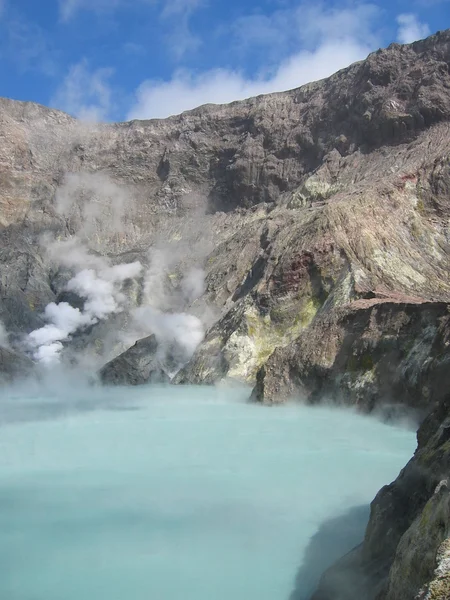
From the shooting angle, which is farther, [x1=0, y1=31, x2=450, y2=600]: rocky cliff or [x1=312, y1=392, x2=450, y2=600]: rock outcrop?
[x1=0, y1=31, x2=450, y2=600]: rocky cliff

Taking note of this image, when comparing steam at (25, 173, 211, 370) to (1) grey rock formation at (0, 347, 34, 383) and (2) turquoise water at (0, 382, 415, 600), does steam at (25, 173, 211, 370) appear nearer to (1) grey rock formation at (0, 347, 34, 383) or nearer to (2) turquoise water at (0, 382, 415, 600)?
(1) grey rock formation at (0, 347, 34, 383)

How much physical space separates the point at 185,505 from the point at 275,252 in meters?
27.0

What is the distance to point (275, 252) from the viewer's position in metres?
33.7

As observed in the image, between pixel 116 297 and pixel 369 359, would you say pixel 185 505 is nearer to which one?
pixel 369 359

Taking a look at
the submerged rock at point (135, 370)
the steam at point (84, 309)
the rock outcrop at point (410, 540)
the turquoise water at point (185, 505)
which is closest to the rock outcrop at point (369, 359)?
the turquoise water at point (185, 505)

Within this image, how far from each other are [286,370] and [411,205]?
70.1 ft

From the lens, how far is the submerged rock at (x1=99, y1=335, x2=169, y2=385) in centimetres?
2995

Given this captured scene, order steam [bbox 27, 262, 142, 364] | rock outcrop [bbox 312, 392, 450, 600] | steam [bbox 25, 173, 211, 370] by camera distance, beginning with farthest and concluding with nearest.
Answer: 1. steam [bbox 27, 262, 142, 364]
2. steam [bbox 25, 173, 211, 370]
3. rock outcrop [bbox 312, 392, 450, 600]

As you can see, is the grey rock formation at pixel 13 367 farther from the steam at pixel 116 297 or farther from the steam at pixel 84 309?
the steam at pixel 84 309

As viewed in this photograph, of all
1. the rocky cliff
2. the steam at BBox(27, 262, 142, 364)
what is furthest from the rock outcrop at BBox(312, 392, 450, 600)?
the steam at BBox(27, 262, 142, 364)

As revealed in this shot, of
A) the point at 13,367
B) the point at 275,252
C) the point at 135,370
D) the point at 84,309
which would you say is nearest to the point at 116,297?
the point at 84,309

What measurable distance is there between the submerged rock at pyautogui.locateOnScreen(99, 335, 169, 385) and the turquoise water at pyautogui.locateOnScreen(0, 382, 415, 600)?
15.9 meters

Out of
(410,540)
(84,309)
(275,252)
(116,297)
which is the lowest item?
(410,540)

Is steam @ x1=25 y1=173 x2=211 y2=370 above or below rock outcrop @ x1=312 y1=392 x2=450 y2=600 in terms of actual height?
above
